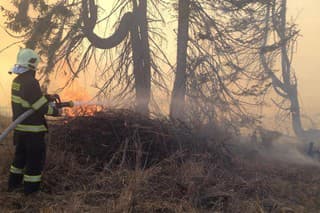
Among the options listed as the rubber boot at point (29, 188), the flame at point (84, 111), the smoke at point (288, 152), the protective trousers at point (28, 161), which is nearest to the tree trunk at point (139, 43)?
the flame at point (84, 111)

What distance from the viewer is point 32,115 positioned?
528 cm

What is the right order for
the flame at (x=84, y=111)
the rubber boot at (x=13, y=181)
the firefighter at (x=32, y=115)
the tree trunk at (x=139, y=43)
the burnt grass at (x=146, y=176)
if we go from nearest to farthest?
the burnt grass at (x=146, y=176), the firefighter at (x=32, y=115), the rubber boot at (x=13, y=181), the flame at (x=84, y=111), the tree trunk at (x=139, y=43)

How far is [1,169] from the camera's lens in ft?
20.2

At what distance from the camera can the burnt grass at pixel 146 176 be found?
5.11 m

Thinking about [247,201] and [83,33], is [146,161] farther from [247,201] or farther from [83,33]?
[83,33]

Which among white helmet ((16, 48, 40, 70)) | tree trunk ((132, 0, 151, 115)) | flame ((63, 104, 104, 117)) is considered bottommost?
flame ((63, 104, 104, 117))

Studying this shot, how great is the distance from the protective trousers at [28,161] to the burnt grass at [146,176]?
176 millimetres

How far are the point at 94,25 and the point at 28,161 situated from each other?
6.32 m

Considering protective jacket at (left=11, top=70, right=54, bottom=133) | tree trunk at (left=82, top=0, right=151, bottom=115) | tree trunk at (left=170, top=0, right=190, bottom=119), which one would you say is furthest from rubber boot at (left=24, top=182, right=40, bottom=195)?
tree trunk at (left=170, top=0, right=190, bottom=119)

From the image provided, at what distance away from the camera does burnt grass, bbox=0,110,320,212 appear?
16.8ft

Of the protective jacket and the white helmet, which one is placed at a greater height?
the white helmet

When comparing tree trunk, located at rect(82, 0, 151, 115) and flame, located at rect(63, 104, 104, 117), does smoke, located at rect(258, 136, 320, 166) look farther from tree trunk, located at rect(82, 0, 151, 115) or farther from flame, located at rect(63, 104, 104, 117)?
flame, located at rect(63, 104, 104, 117)

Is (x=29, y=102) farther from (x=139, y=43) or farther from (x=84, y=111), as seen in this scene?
(x=139, y=43)

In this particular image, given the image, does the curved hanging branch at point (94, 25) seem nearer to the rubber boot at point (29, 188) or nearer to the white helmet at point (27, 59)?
the white helmet at point (27, 59)
